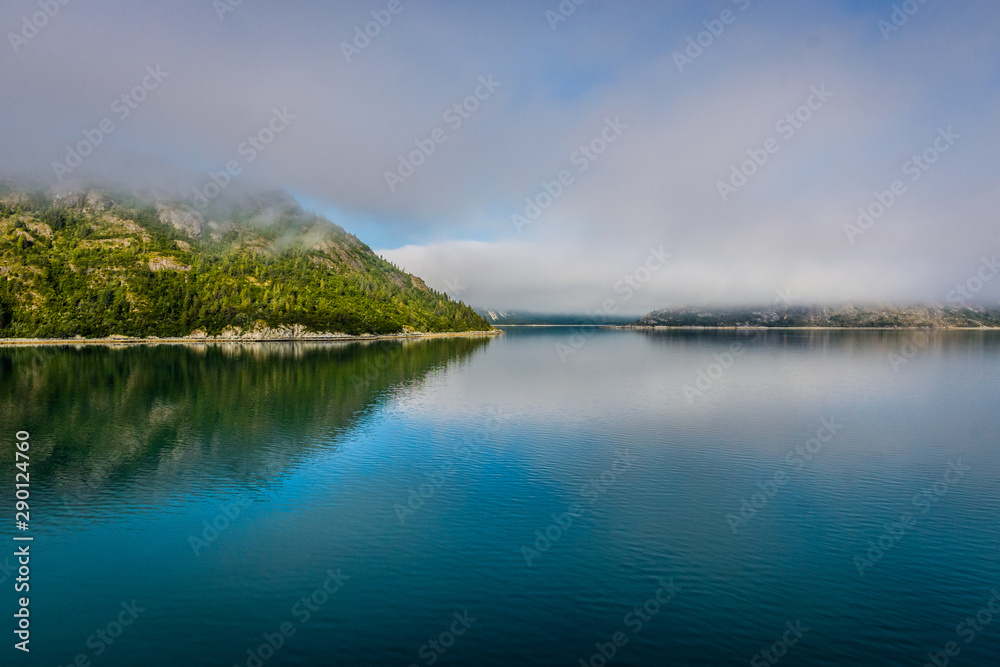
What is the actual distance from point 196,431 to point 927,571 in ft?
225

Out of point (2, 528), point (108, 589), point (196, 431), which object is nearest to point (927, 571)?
point (108, 589)

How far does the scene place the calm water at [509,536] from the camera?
71.0ft

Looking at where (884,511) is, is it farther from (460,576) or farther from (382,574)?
(382,574)

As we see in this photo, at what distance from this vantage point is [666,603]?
2416 centimetres

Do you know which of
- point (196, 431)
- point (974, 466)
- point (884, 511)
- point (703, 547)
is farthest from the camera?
point (196, 431)

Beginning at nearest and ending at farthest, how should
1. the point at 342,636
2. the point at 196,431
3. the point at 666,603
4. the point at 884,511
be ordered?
the point at 342,636 → the point at 666,603 → the point at 884,511 → the point at 196,431

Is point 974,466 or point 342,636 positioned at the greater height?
point 974,466

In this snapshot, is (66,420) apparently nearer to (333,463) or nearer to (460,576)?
(333,463)

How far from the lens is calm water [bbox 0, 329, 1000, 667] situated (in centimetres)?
2164

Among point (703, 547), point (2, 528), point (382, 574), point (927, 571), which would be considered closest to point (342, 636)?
point (382, 574)

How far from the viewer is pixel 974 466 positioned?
153 feet

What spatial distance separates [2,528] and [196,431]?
96.1 ft

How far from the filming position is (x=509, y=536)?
1266 inches

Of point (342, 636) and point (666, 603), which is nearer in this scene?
point (342, 636)
